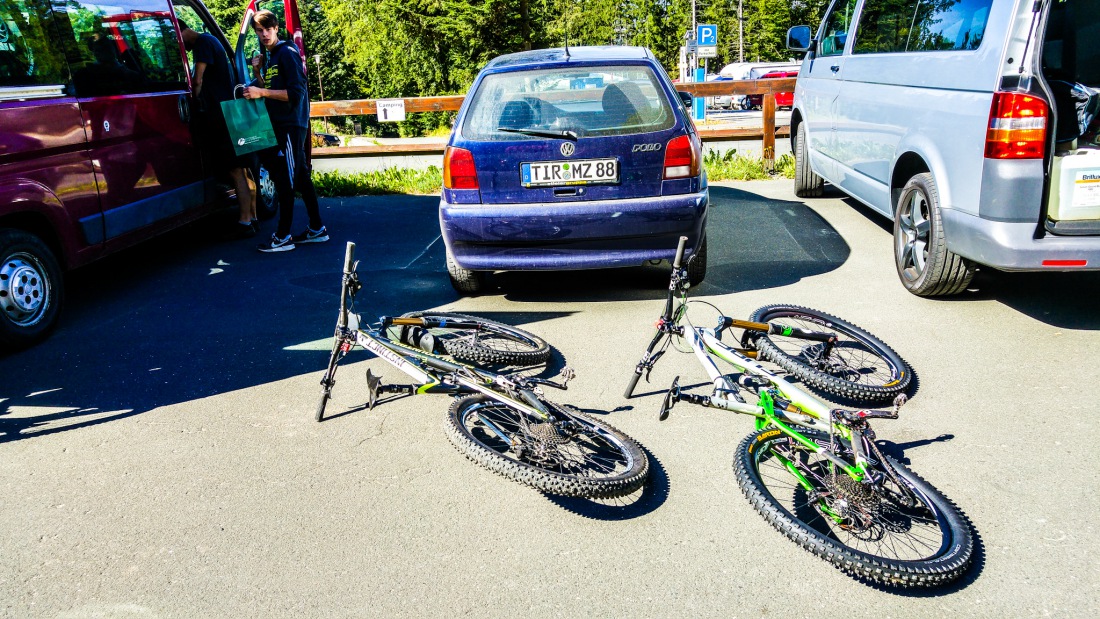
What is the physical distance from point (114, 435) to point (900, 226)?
485 centimetres

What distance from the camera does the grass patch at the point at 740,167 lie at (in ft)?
35.2

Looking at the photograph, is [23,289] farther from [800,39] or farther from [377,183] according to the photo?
[800,39]

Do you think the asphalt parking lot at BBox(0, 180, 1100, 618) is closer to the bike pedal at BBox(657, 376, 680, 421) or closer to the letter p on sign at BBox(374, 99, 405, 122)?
the bike pedal at BBox(657, 376, 680, 421)

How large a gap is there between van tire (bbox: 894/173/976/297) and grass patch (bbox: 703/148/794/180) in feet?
15.8

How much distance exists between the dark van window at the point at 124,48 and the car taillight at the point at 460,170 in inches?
98.8

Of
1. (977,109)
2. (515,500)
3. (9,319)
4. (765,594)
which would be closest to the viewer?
(765,594)

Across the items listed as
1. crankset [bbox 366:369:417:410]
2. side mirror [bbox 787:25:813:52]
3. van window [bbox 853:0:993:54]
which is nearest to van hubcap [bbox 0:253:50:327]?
crankset [bbox 366:369:417:410]

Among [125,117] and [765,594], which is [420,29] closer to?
[125,117]

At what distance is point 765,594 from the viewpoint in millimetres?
2691

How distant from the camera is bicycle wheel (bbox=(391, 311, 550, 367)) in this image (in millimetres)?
4211

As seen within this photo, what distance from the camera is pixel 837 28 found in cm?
822

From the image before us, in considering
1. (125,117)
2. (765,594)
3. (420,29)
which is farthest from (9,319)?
(420,29)

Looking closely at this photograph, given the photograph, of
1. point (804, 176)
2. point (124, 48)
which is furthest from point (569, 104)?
point (804, 176)

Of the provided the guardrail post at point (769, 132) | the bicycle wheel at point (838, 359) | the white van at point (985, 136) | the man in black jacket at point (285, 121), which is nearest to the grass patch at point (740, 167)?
the guardrail post at point (769, 132)
